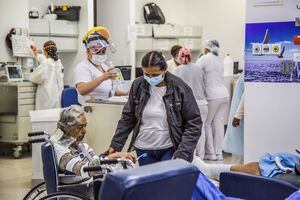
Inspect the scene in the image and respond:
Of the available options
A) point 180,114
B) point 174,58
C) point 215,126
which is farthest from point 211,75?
point 180,114

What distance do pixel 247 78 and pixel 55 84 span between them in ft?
11.2

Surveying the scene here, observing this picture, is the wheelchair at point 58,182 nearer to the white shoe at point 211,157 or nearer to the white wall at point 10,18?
the white shoe at point 211,157

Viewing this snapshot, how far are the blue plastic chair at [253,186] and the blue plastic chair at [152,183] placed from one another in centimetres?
108

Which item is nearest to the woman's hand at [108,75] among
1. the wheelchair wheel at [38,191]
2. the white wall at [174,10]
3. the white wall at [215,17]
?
the wheelchair wheel at [38,191]

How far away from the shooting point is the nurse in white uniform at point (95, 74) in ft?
14.1

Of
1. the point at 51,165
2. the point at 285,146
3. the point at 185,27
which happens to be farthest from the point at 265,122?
the point at 185,27

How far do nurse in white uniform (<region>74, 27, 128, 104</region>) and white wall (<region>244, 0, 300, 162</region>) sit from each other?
1234mm

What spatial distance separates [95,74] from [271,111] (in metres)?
1.56

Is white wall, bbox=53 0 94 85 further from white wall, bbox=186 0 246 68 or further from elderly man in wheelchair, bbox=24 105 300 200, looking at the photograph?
elderly man in wheelchair, bbox=24 105 300 200

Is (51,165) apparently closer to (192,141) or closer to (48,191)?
(48,191)

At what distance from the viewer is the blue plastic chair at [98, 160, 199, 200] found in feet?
4.81

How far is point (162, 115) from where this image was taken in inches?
125

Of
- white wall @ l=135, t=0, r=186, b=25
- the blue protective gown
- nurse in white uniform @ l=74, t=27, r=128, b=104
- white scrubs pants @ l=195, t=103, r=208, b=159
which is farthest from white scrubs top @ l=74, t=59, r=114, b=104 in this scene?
white wall @ l=135, t=0, r=186, b=25

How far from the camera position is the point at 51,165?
9.81 feet
